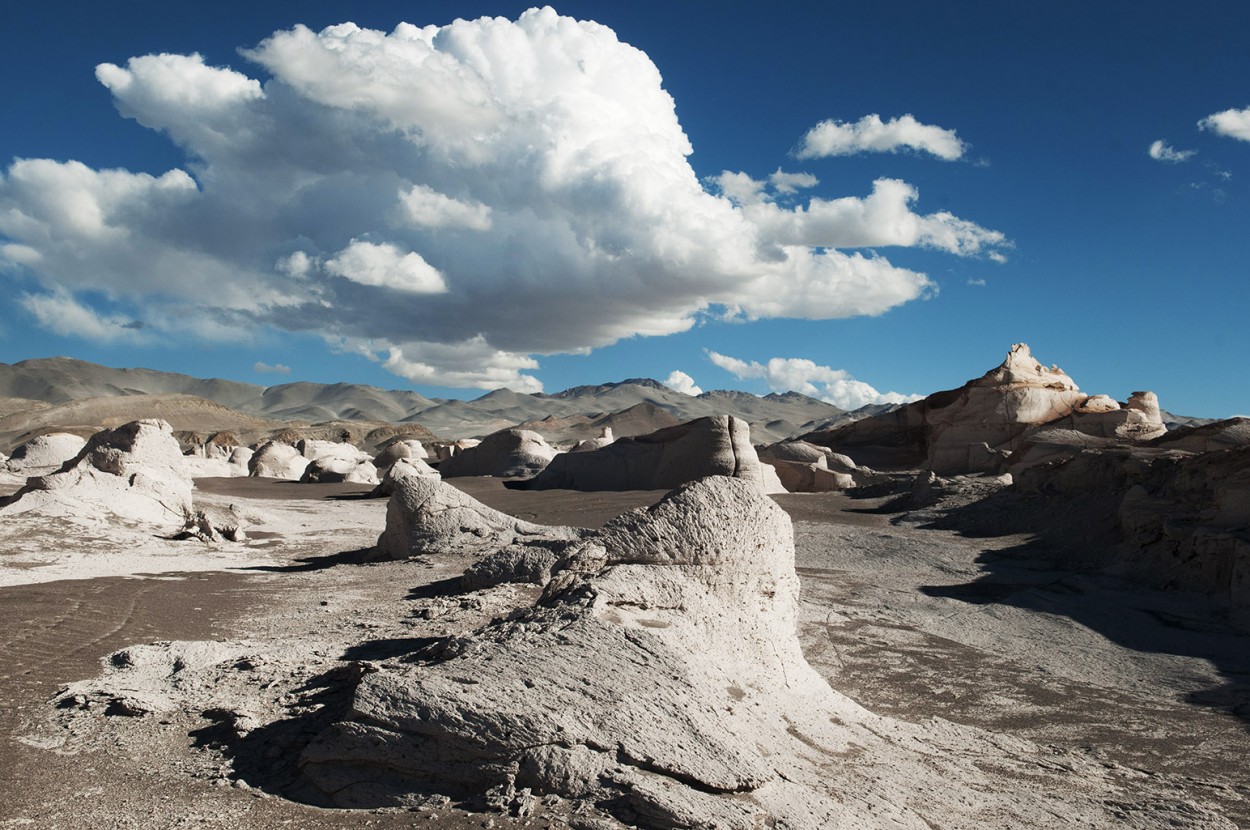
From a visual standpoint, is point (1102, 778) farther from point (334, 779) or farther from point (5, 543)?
point (5, 543)

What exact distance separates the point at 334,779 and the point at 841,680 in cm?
367

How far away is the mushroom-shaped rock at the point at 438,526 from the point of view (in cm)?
907

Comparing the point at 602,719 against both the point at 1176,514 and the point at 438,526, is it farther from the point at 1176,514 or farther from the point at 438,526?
the point at 1176,514

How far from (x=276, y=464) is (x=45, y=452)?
261 inches

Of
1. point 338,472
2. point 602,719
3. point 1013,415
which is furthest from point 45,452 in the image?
point 1013,415

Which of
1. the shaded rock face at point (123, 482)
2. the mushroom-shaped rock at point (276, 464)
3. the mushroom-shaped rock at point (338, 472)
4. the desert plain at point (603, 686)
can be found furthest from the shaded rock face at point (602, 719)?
the mushroom-shaped rock at point (276, 464)

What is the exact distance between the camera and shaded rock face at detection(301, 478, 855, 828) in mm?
3201

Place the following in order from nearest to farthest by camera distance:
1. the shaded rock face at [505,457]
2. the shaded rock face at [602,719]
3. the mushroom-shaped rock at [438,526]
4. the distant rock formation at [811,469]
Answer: the shaded rock face at [602,719] < the mushroom-shaped rock at [438,526] < the distant rock formation at [811,469] < the shaded rock face at [505,457]

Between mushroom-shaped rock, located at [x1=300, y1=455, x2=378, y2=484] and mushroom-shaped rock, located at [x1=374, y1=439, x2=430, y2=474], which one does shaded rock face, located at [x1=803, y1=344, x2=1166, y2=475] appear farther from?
mushroom-shaped rock, located at [x1=300, y1=455, x2=378, y2=484]

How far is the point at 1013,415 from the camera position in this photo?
25266mm

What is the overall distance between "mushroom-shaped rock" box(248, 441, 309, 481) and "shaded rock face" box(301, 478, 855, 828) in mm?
24124

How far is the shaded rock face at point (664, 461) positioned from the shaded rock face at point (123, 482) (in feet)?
29.2

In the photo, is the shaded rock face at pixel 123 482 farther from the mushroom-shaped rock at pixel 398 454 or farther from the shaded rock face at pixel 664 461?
the mushroom-shaped rock at pixel 398 454

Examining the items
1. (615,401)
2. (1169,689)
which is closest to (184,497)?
(1169,689)
